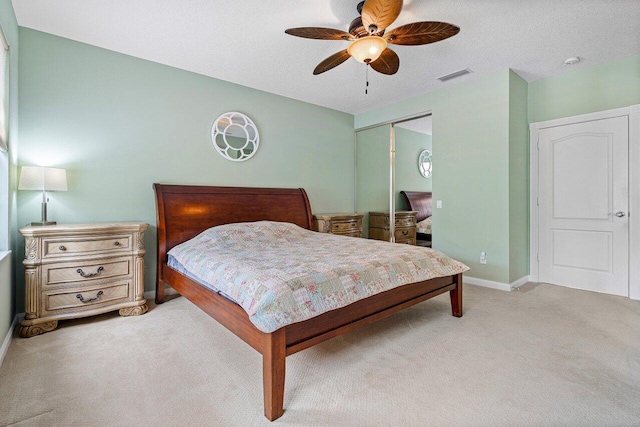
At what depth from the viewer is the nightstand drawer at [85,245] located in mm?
2465

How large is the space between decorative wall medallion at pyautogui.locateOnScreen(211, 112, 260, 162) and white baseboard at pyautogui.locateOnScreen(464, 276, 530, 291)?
3.44 meters

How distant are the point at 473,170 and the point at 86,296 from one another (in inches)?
176

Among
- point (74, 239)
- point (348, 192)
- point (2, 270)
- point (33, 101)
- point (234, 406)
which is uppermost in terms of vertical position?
point (33, 101)

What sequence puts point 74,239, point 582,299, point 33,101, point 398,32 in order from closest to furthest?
point 398,32 < point 74,239 < point 33,101 < point 582,299

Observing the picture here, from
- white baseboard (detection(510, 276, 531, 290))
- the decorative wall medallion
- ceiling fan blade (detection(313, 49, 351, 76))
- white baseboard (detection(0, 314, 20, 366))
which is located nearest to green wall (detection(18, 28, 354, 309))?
the decorative wall medallion

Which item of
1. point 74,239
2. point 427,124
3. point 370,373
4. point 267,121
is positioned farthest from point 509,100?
point 74,239

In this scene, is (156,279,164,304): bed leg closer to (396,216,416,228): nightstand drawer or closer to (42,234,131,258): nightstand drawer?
(42,234,131,258): nightstand drawer

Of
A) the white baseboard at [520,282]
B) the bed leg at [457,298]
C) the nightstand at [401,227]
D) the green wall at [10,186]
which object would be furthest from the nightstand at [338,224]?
the green wall at [10,186]

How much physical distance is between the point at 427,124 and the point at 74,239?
509cm

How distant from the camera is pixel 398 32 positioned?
227cm

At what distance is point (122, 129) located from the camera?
10.7 feet

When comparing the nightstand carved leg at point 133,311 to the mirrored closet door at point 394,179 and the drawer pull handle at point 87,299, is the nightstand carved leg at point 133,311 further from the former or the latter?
the mirrored closet door at point 394,179

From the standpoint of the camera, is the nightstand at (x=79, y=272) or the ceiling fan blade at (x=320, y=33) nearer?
the ceiling fan blade at (x=320, y=33)

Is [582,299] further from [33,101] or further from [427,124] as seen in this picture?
[33,101]
